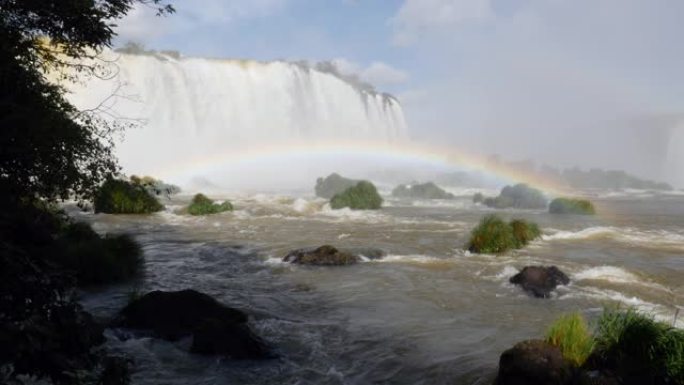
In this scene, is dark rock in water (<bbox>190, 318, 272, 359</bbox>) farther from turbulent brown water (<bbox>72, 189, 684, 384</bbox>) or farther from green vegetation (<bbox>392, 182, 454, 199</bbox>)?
green vegetation (<bbox>392, 182, 454, 199</bbox>)

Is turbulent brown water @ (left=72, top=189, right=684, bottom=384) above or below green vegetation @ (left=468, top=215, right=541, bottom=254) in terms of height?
below

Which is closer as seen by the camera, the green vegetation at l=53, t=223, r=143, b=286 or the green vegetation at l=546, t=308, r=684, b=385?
the green vegetation at l=546, t=308, r=684, b=385

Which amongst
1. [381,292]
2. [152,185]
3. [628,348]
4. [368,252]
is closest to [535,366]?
[628,348]

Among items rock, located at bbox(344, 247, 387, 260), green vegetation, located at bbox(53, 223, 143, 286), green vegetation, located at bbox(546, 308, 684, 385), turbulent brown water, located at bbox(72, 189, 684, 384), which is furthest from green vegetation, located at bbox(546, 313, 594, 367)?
rock, located at bbox(344, 247, 387, 260)

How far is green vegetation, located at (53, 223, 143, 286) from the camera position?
14758 millimetres

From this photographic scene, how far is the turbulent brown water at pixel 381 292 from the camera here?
31.2ft

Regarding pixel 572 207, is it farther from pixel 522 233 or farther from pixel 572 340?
pixel 572 340

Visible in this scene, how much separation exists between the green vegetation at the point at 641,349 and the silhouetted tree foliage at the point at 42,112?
8.07 m

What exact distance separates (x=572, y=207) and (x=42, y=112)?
37.3 meters

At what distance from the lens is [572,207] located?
127ft

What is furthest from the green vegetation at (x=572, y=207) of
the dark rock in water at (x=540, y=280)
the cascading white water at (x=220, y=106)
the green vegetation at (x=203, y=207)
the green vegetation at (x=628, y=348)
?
the cascading white water at (x=220, y=106)

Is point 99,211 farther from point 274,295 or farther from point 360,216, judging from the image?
point 274,295

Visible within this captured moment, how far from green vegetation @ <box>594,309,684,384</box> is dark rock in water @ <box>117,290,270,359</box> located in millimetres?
5563

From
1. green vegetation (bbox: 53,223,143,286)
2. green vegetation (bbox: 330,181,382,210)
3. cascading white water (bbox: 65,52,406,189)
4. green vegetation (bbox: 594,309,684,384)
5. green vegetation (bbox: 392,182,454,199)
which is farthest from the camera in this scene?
cascading white water (bbox: 65,52,406,189)
